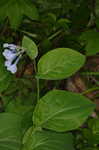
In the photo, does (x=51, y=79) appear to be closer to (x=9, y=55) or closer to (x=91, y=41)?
(x=9, y=55)

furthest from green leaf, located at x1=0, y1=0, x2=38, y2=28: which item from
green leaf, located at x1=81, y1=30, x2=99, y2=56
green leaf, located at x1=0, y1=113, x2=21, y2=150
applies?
green leaf, located at x1=0, y1=113, x2=21, y2=150

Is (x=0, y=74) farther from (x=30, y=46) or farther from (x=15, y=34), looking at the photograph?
(x=15, y=34)

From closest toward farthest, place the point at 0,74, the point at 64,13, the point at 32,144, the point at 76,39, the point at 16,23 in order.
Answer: the point at 32,144, the point at 0,74, the point at 16,23, the point at 76,39, the point at 64,13

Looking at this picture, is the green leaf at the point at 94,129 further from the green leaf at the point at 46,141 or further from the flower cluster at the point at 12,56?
the flower cluster at the point at 12,56

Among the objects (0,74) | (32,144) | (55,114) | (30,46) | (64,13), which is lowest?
(32,144)

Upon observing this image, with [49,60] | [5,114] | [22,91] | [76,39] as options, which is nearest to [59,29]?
[76,39]

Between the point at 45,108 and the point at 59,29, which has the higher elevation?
the point at 59,29

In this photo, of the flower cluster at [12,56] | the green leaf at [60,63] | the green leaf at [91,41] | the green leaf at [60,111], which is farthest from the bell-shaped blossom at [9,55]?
the green leaf at [91,41]
